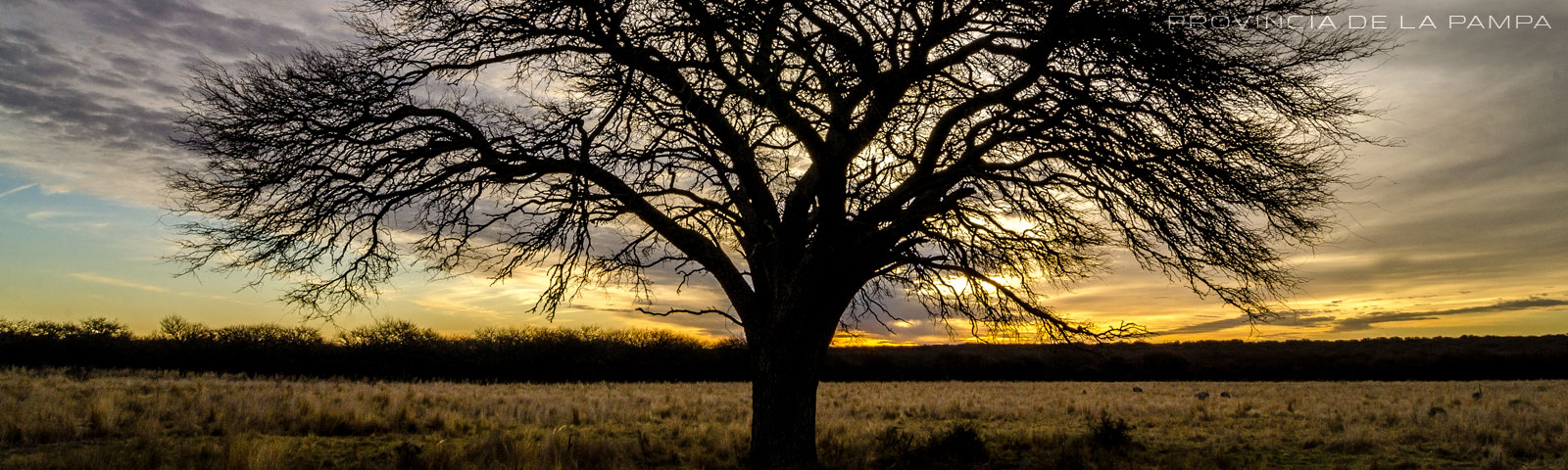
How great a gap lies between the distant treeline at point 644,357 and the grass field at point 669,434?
42.5ft

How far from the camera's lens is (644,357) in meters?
38.4

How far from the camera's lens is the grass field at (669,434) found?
9867 mm

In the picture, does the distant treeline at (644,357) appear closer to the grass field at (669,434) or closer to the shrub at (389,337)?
the shrub at (389,337)

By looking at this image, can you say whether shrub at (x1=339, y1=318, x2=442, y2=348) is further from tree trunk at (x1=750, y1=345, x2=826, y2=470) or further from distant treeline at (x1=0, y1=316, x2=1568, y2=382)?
tree trunk at (x1=750, y1=345, x2=826, y2=470)

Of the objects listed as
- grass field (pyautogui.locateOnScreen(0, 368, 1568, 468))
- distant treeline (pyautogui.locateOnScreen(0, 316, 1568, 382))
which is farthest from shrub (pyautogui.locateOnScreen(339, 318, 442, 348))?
grass field (pyautogui.locateOnScreen(0, 368, 1568, 468))

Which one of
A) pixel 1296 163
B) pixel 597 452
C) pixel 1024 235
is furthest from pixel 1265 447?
pixel 597 452

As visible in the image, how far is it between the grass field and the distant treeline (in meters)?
13.0

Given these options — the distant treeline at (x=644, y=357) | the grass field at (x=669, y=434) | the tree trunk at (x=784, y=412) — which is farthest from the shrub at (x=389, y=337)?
the tree trunk at (x=784, y=412)

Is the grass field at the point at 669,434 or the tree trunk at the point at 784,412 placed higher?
the tree trunk at the point at 784,412

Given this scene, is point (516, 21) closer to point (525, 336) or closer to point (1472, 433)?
point (1472, 433)

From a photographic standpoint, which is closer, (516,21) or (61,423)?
(516,21)

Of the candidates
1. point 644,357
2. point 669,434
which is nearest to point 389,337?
point 644,357

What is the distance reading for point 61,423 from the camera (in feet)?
35.6

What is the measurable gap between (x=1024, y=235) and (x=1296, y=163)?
3042 millimetres
